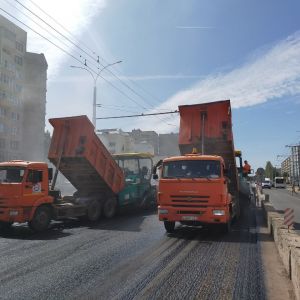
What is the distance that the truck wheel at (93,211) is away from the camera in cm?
1509

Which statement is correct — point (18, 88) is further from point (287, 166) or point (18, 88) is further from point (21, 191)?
point (287, 166)

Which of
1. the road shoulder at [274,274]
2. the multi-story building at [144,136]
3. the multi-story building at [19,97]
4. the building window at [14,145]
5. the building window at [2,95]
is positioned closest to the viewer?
the road shoulder at [274,274]

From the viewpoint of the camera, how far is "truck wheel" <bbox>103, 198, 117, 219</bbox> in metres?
16.2

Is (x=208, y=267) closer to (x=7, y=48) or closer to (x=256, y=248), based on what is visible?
(x=256, y=248)

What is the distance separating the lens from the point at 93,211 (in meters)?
15.3

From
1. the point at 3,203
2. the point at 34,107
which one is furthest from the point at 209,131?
the point at 34,107

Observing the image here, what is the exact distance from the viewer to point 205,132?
1425cm

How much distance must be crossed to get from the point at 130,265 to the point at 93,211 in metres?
7.85

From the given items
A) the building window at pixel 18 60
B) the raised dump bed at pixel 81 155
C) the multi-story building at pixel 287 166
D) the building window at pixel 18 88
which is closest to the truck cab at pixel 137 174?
the raised dump bed at pixel 81 155

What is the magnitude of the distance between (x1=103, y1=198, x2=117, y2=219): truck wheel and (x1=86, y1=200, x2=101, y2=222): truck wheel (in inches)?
19.0

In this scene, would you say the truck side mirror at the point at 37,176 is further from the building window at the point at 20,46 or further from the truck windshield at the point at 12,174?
the building window at the point at 20,46

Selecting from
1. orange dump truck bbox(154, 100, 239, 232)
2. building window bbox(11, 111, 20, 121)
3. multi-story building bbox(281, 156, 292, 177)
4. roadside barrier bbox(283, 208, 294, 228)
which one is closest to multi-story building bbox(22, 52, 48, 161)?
building window bbox(11, 111, 20, 121)

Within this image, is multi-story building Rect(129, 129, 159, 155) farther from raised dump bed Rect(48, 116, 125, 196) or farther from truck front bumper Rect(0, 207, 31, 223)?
→ truck front bumper Rect(0, 207, 31, 223)

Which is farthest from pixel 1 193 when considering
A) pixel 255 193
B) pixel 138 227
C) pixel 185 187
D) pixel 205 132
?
pixel 255 193
